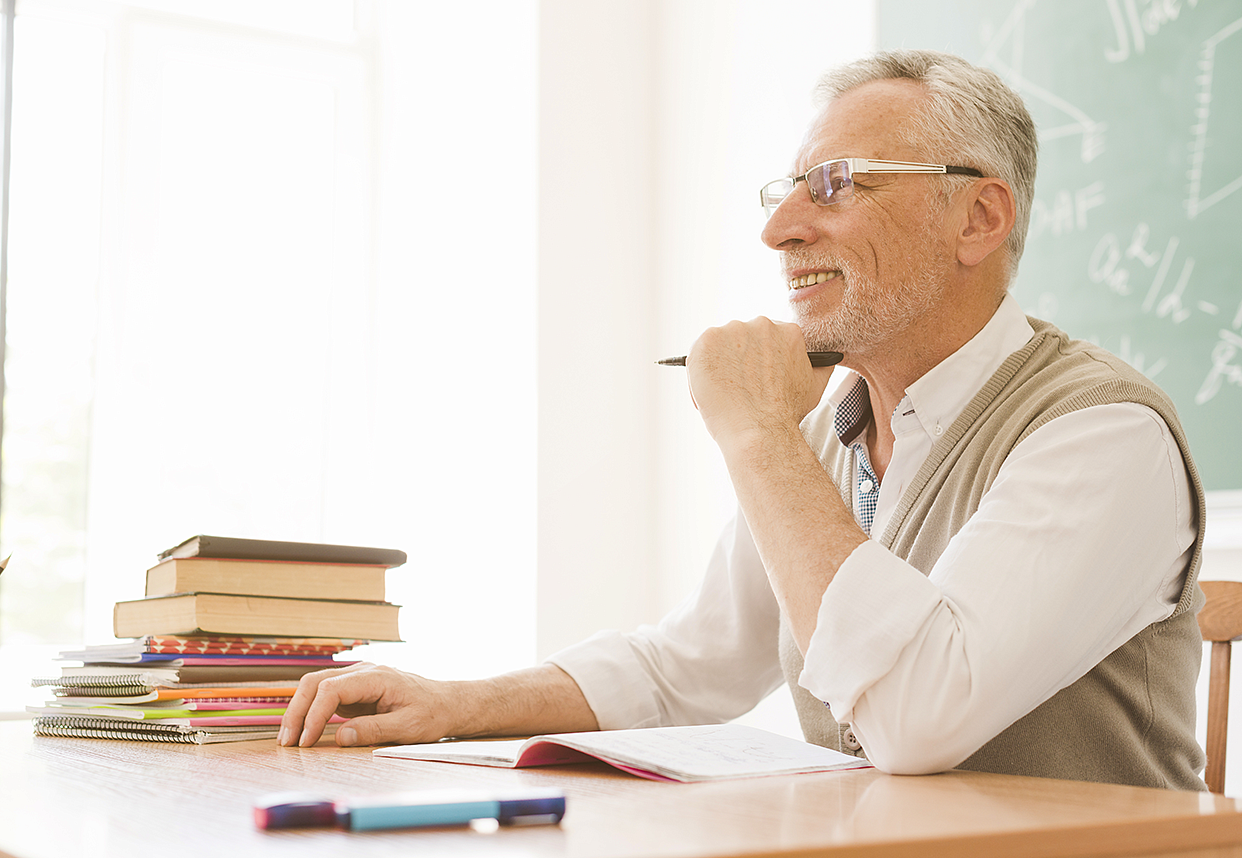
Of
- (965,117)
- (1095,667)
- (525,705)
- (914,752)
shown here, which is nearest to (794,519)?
(914,752)

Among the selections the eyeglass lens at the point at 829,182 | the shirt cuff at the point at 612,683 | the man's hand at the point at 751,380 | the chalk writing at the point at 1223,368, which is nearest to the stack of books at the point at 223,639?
the shirt cuff at the point at 612,683

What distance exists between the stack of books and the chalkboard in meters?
1.31

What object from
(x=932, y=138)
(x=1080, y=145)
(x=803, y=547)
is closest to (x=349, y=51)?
(x=1080, y=145)

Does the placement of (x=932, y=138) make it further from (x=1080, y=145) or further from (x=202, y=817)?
(x=202, y=817)

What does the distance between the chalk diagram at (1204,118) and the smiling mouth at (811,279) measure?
32.4 inches

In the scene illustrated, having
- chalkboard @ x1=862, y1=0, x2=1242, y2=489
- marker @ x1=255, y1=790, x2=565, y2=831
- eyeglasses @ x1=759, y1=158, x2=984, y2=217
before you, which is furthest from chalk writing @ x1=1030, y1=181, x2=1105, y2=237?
marker @ x1=255, y1=790, x2=565, y2=831

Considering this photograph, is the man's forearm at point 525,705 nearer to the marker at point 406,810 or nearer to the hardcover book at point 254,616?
the hardcover book at point 254,616

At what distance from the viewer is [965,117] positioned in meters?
1.44

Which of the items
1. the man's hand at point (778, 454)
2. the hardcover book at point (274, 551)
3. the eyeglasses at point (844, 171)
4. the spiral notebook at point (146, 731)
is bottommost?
the spiral notebook at point (146, 731)

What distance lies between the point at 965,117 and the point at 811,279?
0.26m

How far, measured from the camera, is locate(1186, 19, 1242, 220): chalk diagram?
1.89 metres

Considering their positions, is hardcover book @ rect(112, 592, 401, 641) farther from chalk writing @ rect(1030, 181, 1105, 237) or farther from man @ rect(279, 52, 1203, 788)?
chalk writing @ rect(1030, 181, 1105, 237)

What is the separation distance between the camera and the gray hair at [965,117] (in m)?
1.43

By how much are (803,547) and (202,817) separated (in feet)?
1.68
